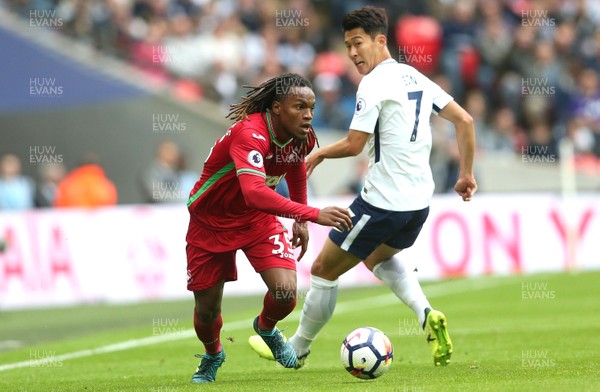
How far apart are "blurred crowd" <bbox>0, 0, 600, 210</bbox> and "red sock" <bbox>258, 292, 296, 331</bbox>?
1203 centimetres

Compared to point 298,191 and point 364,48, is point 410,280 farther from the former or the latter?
point 364,48

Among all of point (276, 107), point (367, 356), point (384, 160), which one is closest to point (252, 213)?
point (276, 107)

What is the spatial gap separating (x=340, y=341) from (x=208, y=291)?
3.47 m

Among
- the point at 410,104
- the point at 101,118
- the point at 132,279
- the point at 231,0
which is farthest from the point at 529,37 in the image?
the point at 410,104

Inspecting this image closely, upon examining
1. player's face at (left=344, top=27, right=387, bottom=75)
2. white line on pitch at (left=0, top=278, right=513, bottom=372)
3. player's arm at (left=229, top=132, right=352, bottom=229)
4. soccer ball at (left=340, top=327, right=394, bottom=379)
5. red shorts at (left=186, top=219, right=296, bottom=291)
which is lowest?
white line on pitch at (left=0, top=278, right=513, bottom=372)

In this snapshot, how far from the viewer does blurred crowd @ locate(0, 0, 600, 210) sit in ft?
72.5

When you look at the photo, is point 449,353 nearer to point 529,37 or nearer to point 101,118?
point 101,118

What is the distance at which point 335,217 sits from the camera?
749cm

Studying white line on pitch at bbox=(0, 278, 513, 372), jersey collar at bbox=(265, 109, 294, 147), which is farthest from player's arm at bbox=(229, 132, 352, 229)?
white line on pitch at bbox=(0, 278, 513, 372)

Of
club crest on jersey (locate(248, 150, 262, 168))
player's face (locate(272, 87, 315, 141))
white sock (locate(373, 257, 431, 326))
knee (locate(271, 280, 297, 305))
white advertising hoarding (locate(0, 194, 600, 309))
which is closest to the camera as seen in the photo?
club crest on jersey (locate(248, 150, 262, 168))

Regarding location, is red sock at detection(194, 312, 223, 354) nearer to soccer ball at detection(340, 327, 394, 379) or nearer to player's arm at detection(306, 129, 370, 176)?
soccer ball at detection(340, 327, 394, 379)

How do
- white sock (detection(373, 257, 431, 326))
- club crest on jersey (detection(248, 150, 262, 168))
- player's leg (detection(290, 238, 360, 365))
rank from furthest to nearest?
1. white sock (detection(373, 257, 431, 326))
2. player's leg (detection(290, 238, 360, 365))
3. club crest on jersey (detection(248, 150, 262, 168))

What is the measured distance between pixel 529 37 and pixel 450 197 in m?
6.45

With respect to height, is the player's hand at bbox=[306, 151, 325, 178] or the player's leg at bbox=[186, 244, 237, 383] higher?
the player's hand at bbox=[306, 151, 325, 178]
